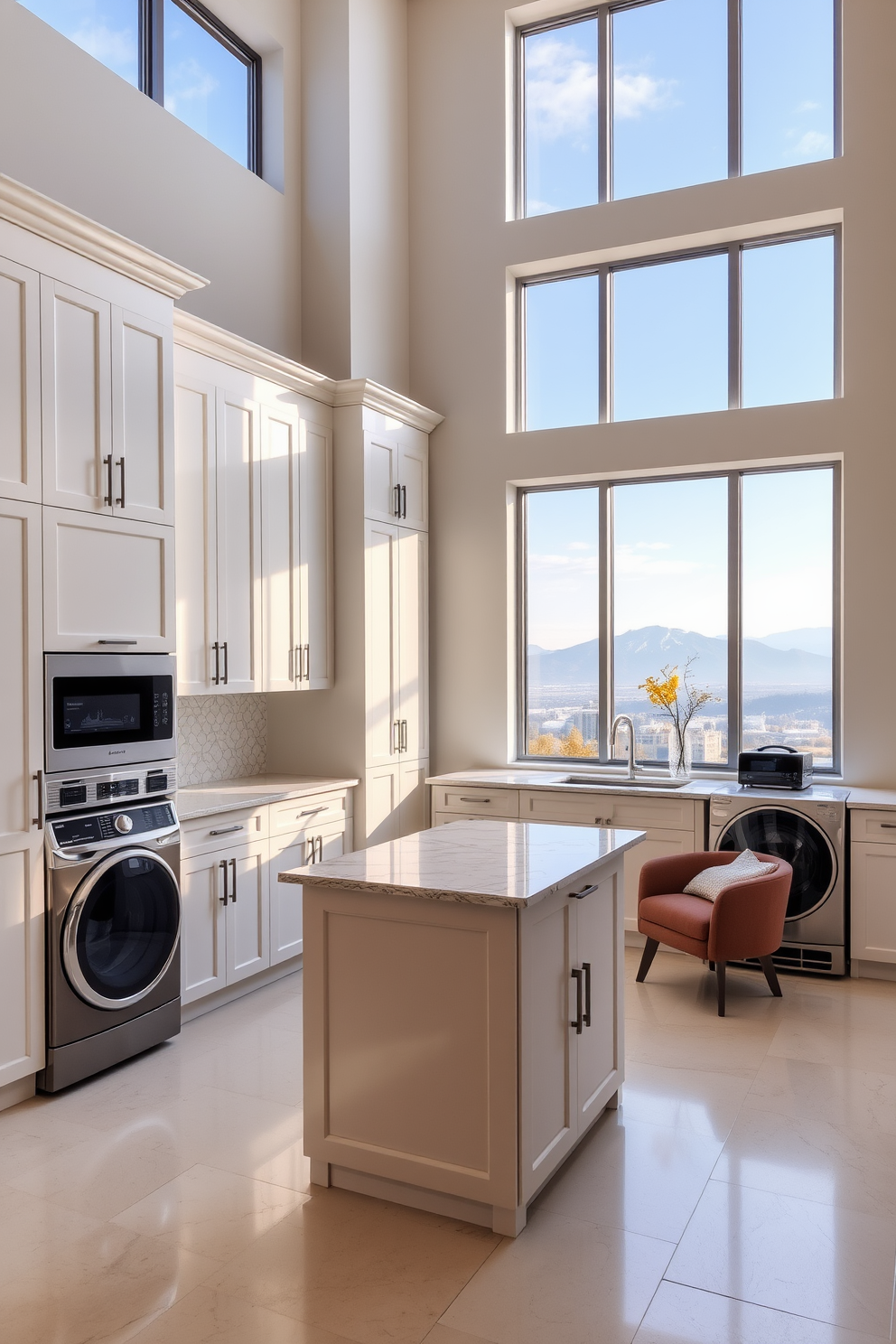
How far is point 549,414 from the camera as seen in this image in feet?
19.0

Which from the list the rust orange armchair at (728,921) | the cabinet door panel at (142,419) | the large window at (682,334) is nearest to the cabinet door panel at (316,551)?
the cabinet door panel at (142,419)

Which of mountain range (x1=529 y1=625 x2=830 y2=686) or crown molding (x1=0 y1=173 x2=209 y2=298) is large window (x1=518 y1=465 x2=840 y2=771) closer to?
mountain range (x1=529 y1=625 x2=830 y2=686)

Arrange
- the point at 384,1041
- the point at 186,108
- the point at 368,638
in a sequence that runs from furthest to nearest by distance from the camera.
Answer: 1. the point at 368,638
2. the point at 186,108
3. the point at 384,1041

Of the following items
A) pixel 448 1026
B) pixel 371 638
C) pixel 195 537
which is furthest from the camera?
pixel 371 638

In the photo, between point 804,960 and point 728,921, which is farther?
point 804,960

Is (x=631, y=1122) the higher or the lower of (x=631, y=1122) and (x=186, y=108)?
the lower

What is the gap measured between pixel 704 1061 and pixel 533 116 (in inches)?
211

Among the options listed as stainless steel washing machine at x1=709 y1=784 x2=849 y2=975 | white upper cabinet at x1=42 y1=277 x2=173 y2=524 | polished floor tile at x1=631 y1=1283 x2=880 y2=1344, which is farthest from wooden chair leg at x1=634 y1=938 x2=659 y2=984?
white upper cabinet at x1=42 y1=277 x2=173 y2=524

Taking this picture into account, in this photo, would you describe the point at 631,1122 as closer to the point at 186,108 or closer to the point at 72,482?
the point at 72,482

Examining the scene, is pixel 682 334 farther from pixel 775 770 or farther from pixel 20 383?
pixel 20 383

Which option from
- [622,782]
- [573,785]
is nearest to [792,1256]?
[573,785]

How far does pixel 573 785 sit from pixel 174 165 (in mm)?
3570

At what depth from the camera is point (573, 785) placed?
503cm

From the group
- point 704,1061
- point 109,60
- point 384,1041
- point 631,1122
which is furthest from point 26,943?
point 109,60
